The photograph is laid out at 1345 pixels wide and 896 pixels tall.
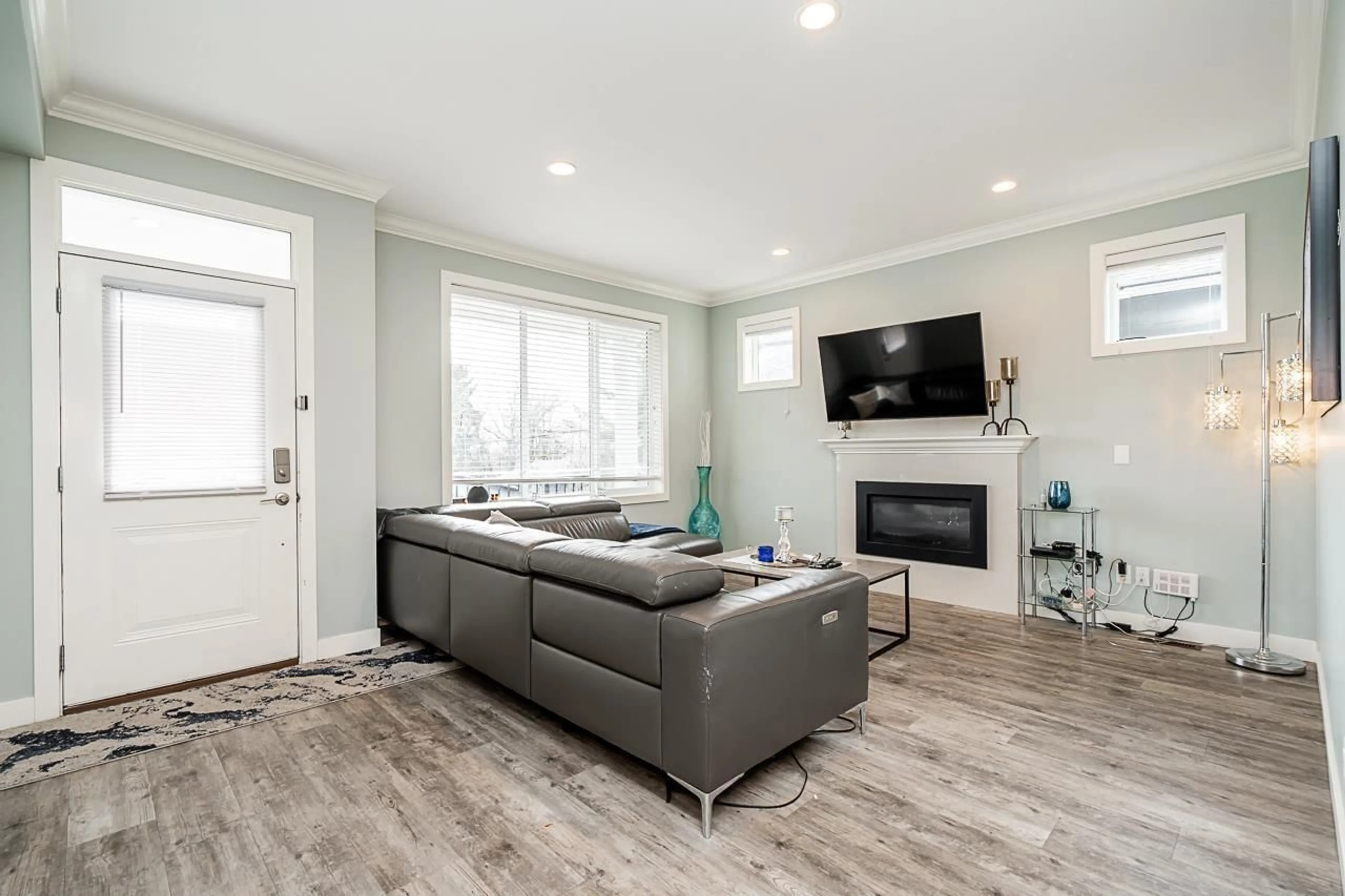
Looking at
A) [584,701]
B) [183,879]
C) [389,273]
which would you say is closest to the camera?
[183,879]

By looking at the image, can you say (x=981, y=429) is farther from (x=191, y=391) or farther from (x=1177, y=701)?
(x=191, y=391)

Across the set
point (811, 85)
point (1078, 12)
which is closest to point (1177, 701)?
point (1078, 12)

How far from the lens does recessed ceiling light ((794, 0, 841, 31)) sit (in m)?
2.17

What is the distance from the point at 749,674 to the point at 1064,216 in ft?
13.0

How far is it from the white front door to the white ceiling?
0.92 m

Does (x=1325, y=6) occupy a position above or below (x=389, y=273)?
above

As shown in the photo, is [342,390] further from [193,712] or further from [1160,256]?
[1160,256]

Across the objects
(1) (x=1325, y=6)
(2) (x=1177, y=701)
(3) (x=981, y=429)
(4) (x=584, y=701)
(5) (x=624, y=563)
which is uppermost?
(1) (x=1325, y=6)

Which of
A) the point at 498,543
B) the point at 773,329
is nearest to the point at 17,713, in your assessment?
the point at 498,543

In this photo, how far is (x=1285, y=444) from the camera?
3260mm

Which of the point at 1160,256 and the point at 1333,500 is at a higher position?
the point at 1160,256

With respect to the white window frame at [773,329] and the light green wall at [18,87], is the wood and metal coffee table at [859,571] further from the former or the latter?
the light green wall at [18,87]

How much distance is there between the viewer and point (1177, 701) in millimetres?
2805

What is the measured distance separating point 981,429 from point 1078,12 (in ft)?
9.47
